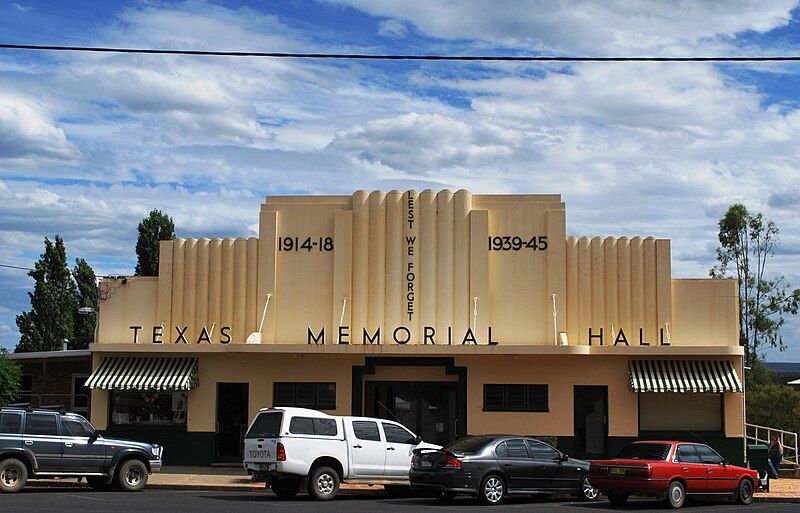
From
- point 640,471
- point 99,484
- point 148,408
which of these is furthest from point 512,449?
point 148,408

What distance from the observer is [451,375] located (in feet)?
99.6

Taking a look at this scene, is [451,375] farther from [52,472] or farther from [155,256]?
[155,256]

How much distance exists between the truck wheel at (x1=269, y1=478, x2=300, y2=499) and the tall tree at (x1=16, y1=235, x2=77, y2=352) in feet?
118

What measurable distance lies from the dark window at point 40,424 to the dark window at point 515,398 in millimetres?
11819

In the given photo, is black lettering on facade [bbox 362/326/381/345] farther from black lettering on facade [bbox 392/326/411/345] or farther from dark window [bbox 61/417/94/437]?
dark window [bbox 61/417/94/437]

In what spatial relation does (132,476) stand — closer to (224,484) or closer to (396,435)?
(224,484)

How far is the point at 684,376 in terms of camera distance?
1144 inches

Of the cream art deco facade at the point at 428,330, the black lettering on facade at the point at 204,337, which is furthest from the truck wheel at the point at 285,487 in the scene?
the black lettering on facade at the point at 204,337

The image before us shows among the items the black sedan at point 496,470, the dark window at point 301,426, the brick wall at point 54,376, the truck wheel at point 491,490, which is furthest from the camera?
the brick wall at point 54,376

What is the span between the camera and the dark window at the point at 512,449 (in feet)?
73.6

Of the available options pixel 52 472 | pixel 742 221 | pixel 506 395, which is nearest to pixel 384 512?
pixel 52 472

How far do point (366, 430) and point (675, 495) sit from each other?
259 inches

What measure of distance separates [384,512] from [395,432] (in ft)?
14.5

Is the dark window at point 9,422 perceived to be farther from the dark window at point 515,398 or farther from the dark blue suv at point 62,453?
the dark window at point 515,398
